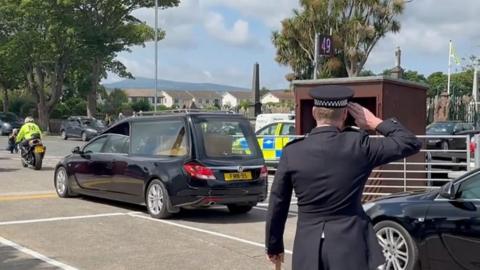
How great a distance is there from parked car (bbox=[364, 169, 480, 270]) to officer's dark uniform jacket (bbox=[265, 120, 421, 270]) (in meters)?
2.65

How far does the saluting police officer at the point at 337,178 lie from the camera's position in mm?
3311

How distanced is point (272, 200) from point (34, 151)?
1537 cm

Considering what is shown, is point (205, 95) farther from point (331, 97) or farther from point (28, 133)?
point (331, 97)

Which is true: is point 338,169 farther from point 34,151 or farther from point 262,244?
point 34,151

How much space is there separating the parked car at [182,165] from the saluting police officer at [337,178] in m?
6.15

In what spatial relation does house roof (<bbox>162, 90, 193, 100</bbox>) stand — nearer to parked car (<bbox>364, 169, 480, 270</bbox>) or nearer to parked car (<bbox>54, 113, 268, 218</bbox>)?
parked car (<bbox>54, 113, 268, 218</bbox>)

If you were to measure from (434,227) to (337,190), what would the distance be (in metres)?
2.99

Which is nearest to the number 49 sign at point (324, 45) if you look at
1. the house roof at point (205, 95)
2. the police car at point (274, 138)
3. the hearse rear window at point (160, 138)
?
the police car at point (274, 138)

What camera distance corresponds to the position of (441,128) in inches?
1021

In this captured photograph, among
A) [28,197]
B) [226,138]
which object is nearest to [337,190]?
[226,138]

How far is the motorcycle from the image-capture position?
17.7m

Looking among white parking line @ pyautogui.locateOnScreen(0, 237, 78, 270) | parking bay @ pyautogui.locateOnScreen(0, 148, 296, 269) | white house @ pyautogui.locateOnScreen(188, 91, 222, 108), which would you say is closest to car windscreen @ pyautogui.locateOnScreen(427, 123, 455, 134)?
parking bay @ pyautogui.locateOnScreen(0, 148, 296, 269)

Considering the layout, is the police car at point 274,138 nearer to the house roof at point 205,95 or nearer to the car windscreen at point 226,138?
the car windscreen at point 226,138

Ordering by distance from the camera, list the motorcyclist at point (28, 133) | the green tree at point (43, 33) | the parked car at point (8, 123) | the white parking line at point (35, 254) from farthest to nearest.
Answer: the parked car at point (8, 123), the green tree at point (43, 33), the motorcyclist at point (28, 133), the white parking line at point (35, 254)
